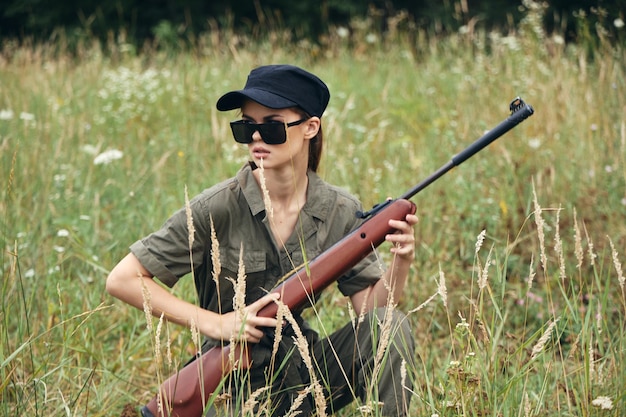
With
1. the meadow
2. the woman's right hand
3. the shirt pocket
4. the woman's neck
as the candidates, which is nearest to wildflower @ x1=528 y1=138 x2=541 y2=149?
the meadow

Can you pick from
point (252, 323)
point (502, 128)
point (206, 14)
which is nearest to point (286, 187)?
point (252, 323)

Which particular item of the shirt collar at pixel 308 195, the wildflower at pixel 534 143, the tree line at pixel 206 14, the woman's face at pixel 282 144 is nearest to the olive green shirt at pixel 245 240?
the shirt collar at pixel 308 195

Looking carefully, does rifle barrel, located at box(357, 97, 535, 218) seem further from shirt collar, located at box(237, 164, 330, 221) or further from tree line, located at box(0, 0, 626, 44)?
tree line, located at box(0, 0, 626, 44)

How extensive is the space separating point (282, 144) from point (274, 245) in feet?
1.22

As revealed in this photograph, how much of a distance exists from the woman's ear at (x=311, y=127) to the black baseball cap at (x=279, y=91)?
0.02 m

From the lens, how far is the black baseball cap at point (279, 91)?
2.65 meters

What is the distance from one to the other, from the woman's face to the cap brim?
0.04 meters

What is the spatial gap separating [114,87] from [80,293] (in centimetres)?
372

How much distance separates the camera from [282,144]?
268 cm

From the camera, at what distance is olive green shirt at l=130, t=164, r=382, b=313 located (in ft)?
8.59

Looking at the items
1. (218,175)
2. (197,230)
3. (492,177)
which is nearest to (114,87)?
(218,175)

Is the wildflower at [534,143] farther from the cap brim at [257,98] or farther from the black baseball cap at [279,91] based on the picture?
the cap brim at [257,98]

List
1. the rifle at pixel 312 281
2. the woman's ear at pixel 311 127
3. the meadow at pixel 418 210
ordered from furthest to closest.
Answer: the woman's ear at pixel 311 127
the rifle at pixel 312 281
the meadow at pixel 418 210

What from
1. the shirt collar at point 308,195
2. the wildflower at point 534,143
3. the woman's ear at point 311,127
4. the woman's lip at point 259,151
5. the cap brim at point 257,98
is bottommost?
the wildflower at point 534,143
